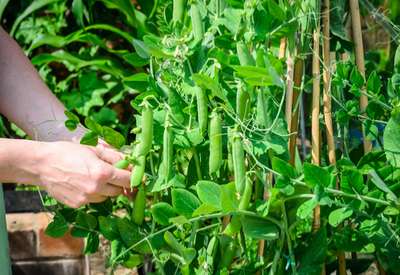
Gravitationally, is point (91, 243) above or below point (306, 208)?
below

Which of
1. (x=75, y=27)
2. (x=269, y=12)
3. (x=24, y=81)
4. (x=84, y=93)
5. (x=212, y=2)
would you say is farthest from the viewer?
(x=75, y=27)

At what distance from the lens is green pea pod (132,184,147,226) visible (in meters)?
0.53

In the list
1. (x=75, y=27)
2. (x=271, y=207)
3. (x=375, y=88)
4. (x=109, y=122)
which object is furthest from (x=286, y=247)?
(x=75, y=27)

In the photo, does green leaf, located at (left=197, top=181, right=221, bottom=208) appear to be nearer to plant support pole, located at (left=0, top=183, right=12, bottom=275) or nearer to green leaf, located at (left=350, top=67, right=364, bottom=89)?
green leaf, located at (left=350, top=67, right=364, bottom=89)

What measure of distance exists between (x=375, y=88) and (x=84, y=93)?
1.37 meters

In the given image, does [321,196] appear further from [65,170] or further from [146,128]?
[65,170]

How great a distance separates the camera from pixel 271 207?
0.48 m

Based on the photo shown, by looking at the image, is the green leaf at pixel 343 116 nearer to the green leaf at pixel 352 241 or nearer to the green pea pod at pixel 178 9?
the green leaf at pixel 352 241

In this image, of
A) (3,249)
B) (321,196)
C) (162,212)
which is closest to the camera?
(321,196)

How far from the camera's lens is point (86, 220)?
58 cm

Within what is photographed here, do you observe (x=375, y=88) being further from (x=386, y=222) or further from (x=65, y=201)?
(x=65, y=201)

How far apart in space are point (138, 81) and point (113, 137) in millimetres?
102

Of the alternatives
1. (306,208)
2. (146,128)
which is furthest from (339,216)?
(146,128)

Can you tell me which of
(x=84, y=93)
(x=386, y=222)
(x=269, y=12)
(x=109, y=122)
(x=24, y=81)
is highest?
(x=269, y=12)
